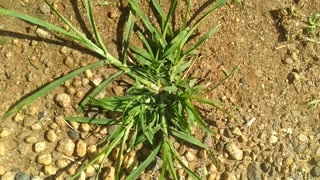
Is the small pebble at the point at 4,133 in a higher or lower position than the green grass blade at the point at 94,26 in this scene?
lower

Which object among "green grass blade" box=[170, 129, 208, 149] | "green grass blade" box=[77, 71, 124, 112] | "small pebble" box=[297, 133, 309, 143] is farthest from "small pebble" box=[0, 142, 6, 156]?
"small pebble" box=[297, 133, 309, 143]

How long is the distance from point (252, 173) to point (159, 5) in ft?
2.99

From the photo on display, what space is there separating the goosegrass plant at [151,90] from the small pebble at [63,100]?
7 centimetres

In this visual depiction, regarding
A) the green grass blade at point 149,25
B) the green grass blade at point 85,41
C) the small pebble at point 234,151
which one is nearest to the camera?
the green grass blade at point 85,41

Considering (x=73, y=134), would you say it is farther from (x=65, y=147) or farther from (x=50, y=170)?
(x=50, y=170)

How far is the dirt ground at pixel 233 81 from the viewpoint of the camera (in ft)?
7.14

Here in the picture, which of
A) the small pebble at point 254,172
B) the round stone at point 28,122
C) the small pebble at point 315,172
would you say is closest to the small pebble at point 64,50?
the round stone at point 28,122

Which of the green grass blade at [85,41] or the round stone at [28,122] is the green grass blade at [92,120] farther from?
the green grass blade at [85,41]

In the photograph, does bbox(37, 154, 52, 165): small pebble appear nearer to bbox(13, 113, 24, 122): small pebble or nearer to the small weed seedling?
bbox(13, 113, 24, 122): small pebble

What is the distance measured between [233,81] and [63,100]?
31.9 inches

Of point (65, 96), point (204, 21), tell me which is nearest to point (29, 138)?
point (65, 96)

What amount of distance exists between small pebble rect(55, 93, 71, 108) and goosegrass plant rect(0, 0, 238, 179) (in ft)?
0.23

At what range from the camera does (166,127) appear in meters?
2.14

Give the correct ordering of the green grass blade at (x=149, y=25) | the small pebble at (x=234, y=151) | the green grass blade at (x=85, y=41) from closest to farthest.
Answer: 1. the green grass blade at (x=85, y=41)
2. the green grass blade at (x=149, y=25)
3. the small pebble at (x=234, y=151)
